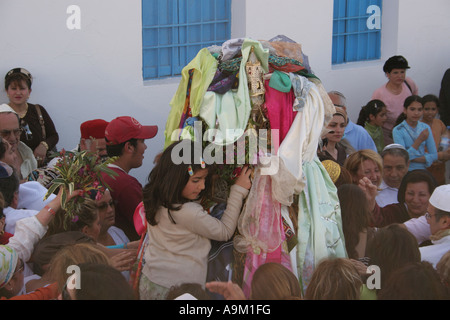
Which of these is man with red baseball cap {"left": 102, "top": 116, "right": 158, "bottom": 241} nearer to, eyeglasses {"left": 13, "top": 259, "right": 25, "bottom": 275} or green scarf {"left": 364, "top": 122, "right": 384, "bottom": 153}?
eyeglasses {"left": 13, "top": 259, "right": 25, "bottom": 275}

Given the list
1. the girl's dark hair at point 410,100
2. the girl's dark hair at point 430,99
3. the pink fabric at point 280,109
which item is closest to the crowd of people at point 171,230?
the pink fabric at point 280,109

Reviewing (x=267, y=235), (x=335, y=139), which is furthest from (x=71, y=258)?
(x=335, y=139)

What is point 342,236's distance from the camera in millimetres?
3604

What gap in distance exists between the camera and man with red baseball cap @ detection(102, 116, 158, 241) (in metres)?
4.21

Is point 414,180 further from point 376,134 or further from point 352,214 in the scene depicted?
point 376,134

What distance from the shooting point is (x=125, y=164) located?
440 centimetres

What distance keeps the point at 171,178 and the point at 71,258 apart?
602 mm

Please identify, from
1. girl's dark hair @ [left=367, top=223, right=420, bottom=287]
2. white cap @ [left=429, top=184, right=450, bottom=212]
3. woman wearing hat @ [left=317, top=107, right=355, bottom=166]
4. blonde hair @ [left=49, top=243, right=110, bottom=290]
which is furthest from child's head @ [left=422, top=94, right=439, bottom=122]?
blonde hair @ [left=49, top=243, right=110, bottom=290]

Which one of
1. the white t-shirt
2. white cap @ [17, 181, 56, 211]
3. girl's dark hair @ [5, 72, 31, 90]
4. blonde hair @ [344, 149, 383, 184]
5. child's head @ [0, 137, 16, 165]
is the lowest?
the white t-shirt

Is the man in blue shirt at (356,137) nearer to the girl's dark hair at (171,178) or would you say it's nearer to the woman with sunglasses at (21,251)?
the girl's dark hair at (171,178)

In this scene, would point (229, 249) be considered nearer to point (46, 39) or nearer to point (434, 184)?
point (434, 184)

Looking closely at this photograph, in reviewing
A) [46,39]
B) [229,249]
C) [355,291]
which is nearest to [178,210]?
[229,249]

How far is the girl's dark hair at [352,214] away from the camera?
12.5 ft

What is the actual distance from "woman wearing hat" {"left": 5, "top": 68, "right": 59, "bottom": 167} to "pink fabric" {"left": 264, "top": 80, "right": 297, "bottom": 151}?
246cm
